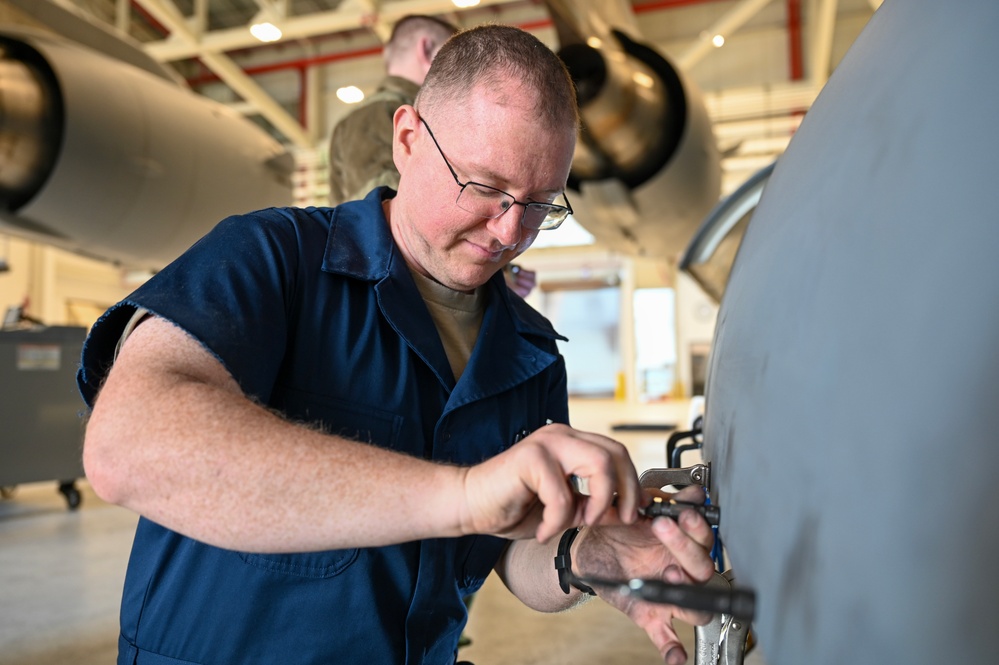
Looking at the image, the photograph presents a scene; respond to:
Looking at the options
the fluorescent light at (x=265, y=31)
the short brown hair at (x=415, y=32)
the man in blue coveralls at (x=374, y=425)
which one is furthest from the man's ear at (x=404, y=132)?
the fluorescent light at (x=265, y=31)

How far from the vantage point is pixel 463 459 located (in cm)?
104

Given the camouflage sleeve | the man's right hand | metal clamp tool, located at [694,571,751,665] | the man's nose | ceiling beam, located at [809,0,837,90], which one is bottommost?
metal clamp tool, located at [694,571,751,665]

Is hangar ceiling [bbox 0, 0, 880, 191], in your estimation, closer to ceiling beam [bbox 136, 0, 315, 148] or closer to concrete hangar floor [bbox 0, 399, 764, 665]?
ceiling beam [bbox 136, 0, 315, 148]

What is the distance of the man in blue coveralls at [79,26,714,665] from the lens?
0.60 m

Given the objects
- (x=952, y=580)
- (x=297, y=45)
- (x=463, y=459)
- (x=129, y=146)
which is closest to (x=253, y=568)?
(x=463, y=459)

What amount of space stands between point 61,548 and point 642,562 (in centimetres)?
312

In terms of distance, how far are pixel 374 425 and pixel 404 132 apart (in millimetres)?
384

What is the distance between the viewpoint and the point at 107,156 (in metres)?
2.98

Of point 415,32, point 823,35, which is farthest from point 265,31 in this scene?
point 415,32

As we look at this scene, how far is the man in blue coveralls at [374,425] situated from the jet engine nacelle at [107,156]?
2.32 metres

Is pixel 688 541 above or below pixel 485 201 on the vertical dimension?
below

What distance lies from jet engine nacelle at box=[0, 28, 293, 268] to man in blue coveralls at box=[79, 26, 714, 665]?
2.32m

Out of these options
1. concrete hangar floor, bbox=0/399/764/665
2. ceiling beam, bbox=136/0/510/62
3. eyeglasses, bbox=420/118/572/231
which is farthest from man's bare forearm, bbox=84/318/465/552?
ceiling beam, bbox=136/0/510/62

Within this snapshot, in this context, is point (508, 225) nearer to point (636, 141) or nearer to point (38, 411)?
point (636, 141)
